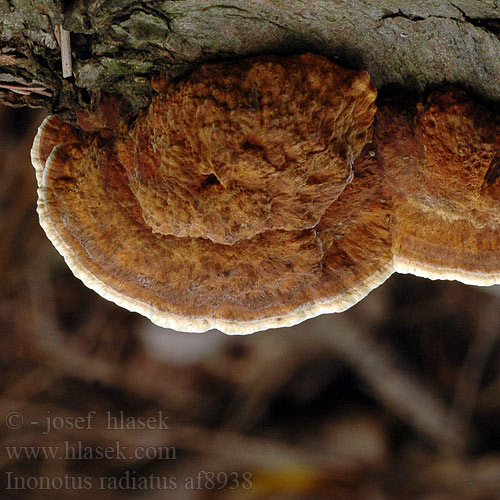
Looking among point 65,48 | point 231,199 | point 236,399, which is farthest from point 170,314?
point 236,399

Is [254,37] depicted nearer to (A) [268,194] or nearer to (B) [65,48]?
(A) [268,194]

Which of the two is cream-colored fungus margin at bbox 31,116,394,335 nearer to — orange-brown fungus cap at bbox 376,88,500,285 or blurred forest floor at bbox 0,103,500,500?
orange-brown fungus cap at bbox 376,88,500,285

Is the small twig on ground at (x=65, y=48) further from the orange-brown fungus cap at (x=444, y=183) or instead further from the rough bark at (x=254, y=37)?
the orange-brown fungus cap at (x=444, y=183)

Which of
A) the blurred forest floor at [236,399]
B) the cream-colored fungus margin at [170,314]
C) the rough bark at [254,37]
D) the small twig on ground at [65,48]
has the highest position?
the rough bark at [254,37]

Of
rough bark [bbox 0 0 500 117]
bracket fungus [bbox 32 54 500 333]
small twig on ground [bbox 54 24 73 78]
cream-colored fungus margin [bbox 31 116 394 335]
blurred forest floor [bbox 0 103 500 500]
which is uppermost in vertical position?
rough bark [bbox 0 0 500 117]

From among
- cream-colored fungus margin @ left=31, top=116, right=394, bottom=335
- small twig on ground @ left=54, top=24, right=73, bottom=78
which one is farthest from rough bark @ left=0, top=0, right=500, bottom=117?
cream-colored fungus margin @ left=31, top=116, right=394, bottom=335

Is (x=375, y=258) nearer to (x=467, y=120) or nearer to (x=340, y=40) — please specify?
(x=467, y=120)

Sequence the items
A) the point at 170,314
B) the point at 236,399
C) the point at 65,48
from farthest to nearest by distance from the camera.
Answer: the point at 236,399 → the point at 170,314 → the point at 65,48

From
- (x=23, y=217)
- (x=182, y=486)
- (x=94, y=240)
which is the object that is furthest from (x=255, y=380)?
(x=94, y=240)

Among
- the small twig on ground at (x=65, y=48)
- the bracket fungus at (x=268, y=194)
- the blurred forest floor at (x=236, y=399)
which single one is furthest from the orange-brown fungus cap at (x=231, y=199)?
the blurred forest floor at (x=236, y=399)
